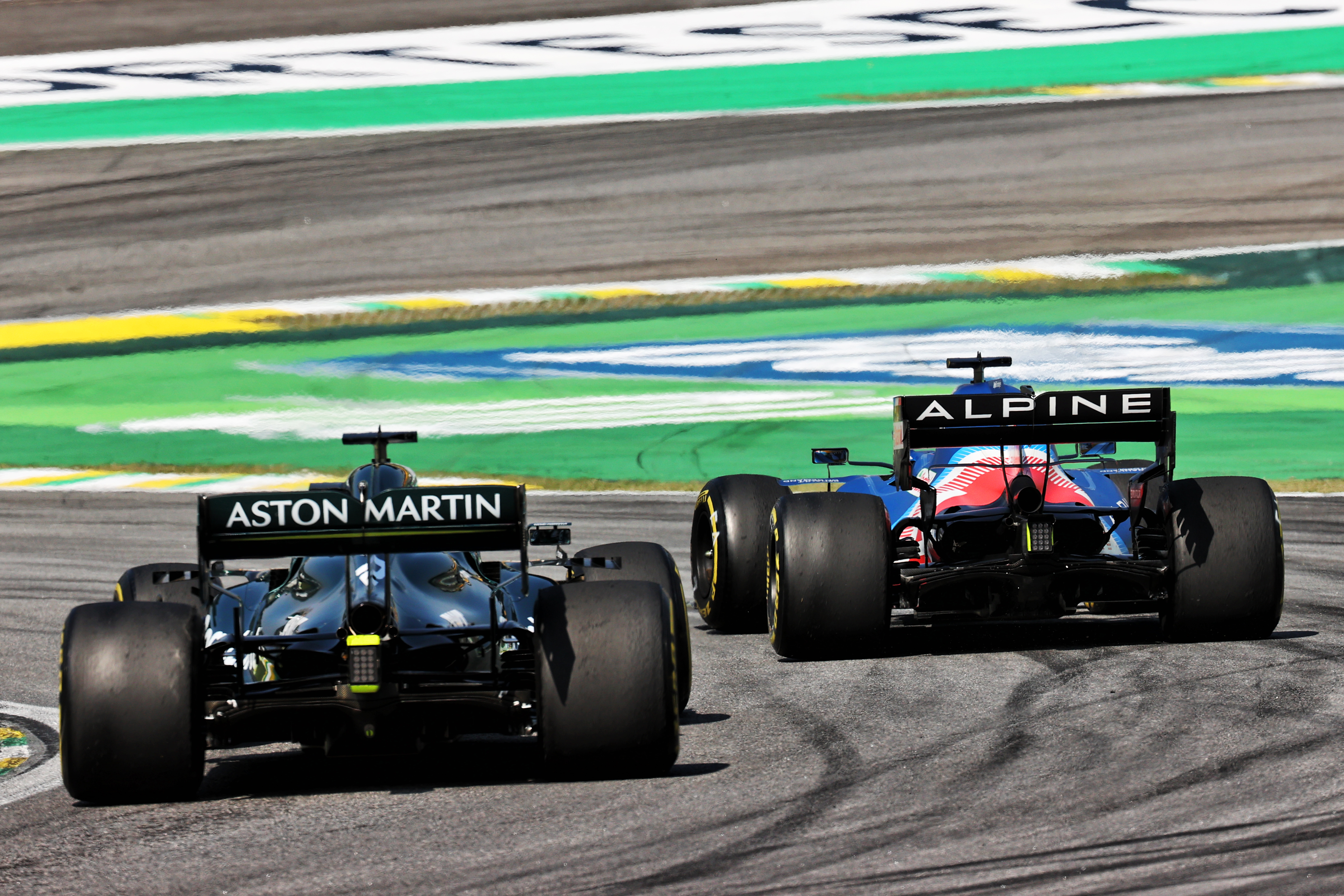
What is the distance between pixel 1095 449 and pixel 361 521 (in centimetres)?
694

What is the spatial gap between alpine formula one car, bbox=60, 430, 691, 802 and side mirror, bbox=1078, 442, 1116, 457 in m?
5.20

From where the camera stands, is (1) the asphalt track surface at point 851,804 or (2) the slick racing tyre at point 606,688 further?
(2) the slick racing tyre at point 606,688

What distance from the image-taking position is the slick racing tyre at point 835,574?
995 centimetres

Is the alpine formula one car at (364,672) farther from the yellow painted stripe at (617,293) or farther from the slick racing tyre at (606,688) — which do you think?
the yellow painted stripe at (617,293)

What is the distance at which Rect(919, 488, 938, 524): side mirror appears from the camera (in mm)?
10719

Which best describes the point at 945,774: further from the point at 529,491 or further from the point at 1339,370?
the point at 1339,370

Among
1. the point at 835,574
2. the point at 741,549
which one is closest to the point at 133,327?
the point at 741,549

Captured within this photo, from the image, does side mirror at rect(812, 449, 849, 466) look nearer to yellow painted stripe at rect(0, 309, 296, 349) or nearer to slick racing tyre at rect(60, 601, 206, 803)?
slick racing tyre at rect(60, 601, 206, 803)

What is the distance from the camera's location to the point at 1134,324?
2267cm

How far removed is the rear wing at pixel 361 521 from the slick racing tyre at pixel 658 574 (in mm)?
800

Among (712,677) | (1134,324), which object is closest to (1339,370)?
(1134,324)

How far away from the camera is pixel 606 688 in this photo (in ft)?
22.1

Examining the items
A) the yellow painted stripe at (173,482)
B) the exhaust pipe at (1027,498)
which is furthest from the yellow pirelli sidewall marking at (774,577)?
the yellow painted stripe at (173,482)

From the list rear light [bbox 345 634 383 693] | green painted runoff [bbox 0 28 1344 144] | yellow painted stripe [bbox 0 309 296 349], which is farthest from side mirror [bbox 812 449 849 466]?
green painted runoff [bbox 0 28 1344 144]
